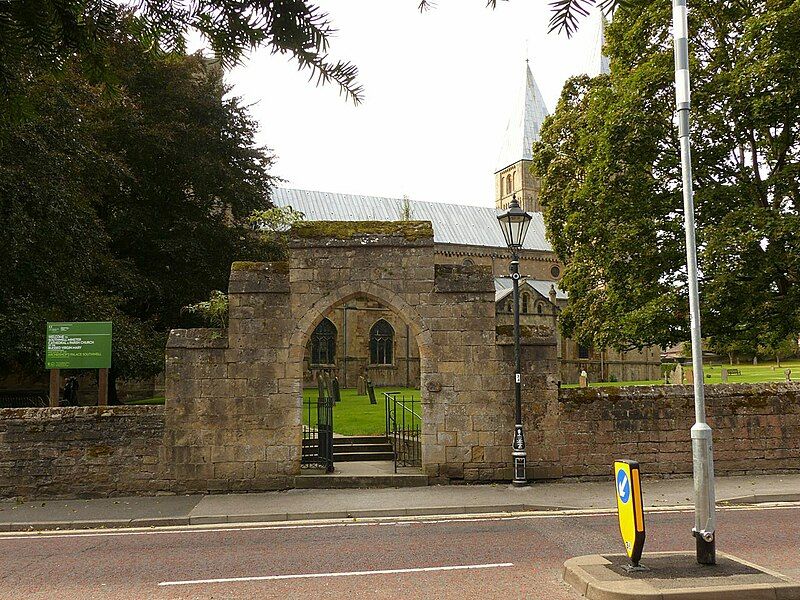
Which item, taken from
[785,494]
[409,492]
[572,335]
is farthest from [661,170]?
[409,492]

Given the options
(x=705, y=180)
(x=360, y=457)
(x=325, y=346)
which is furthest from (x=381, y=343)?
(x=360, y=457)

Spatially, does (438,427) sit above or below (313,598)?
above

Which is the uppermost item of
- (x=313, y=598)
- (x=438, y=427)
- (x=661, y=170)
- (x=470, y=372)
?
(x=661, y=170)

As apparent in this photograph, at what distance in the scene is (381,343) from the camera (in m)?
49.4

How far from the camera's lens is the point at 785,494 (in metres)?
11.5

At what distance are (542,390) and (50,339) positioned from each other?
9469 millimetres

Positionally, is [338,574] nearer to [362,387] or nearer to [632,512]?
[632,512]

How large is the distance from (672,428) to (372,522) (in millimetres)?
6636

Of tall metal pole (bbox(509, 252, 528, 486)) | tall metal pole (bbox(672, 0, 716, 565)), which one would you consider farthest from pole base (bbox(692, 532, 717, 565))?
tall metal pole (bbox(509, 252, 528, 486))

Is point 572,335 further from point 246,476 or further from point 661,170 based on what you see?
point 246,476

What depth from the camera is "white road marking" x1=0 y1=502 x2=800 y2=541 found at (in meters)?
10.1

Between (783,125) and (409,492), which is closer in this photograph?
(409,492)

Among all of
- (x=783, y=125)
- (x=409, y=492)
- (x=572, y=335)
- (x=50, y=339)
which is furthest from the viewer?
(x=572, y=335)

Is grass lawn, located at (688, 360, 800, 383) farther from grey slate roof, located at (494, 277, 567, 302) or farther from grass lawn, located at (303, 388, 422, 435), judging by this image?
grass lawn, located at (303, 388, 422, 435)
